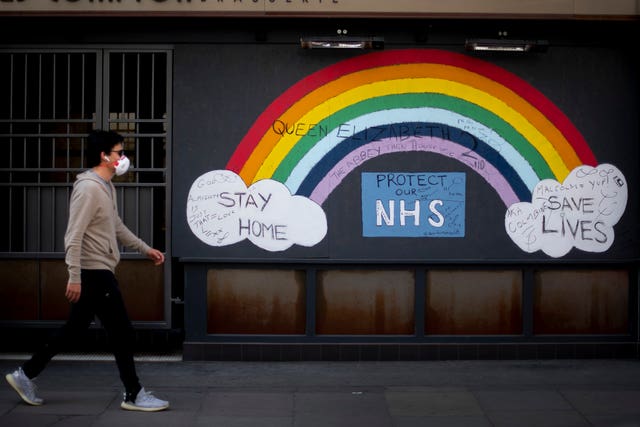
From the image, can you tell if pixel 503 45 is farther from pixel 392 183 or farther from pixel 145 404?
pixel 145 404

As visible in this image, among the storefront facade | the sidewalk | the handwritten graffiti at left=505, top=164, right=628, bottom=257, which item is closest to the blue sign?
the storefront facade

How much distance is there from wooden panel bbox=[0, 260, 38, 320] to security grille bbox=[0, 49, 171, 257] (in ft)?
0.47

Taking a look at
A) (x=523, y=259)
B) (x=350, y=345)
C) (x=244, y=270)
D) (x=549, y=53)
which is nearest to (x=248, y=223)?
(x=244, y=270)

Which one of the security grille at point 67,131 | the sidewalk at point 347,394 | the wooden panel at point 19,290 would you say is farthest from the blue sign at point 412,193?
the wooden panel at point 19,290

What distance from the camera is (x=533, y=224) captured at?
8773mm

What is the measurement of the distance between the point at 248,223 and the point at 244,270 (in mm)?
472

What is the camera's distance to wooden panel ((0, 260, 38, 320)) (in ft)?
29.5

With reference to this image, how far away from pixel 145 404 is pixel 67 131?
3.31m

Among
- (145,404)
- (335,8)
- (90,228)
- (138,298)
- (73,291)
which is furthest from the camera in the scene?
(138,298)

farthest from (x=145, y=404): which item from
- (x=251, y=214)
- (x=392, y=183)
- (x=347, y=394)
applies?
(x=392, y=183)

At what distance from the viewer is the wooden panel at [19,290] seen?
9.00 metres

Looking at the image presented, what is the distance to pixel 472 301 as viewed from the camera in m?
8.80

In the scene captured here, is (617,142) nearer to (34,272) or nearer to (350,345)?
(350,345)

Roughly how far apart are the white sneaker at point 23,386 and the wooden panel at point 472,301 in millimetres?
3803
